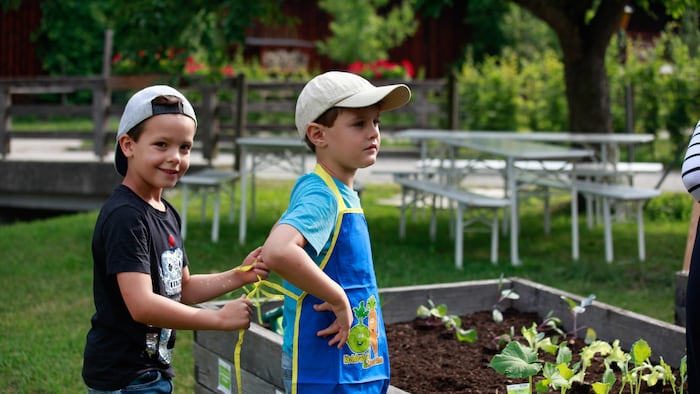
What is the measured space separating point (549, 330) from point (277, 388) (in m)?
1.54

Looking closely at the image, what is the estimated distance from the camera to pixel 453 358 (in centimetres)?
396

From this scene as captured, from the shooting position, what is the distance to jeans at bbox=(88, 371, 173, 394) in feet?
8.63

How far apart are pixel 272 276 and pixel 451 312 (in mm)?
2860

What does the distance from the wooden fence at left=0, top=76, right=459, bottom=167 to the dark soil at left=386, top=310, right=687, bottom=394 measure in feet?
25.1

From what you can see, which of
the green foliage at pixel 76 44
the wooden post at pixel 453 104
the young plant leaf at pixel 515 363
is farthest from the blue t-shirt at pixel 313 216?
the green foliage at pixel 76 44

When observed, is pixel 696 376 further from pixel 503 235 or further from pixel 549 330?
pixel 503 235

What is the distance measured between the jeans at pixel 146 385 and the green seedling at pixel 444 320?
1.72 metres

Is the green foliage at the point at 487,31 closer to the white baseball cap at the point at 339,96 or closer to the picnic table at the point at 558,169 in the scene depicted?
the picnic table at the point at 558,169

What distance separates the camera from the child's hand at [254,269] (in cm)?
274

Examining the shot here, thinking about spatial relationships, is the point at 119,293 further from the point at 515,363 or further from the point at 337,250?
the point at 515,363

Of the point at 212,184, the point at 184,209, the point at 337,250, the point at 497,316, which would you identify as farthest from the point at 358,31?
the point at 337,250

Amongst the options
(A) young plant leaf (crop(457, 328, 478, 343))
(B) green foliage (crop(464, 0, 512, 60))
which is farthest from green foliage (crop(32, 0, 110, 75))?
(A) young plant leaf (crop(457, 328, 478, 343))

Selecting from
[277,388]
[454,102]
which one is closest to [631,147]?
[454,102]

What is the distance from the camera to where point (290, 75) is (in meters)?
22.9
